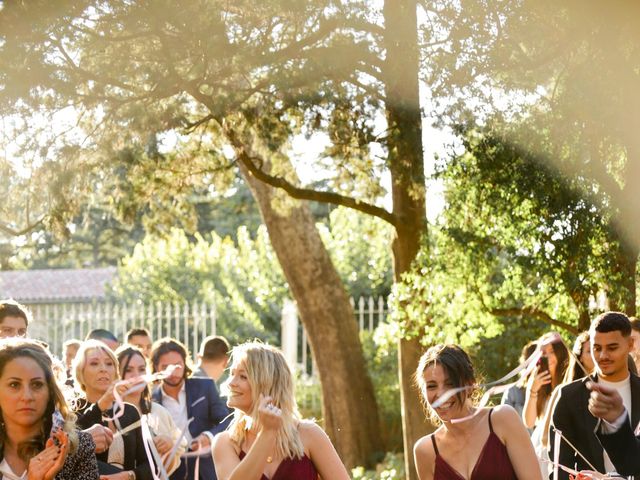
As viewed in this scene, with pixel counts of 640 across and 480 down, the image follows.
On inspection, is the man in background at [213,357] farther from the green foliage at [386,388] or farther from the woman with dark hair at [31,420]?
the green foliage at [386,388]

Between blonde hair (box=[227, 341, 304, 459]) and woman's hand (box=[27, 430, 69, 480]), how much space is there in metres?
1.27

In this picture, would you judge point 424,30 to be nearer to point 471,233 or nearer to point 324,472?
point 471,233

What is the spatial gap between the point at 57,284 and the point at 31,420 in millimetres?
45224

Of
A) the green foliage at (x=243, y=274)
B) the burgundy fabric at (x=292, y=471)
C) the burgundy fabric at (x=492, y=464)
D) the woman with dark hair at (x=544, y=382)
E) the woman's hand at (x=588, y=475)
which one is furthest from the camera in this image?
the green foliage at (x=243, y=274)

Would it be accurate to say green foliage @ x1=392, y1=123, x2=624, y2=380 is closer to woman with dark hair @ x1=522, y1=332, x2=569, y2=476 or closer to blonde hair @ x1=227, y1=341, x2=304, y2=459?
woman with dark hair @ x1=522, y1=332, x2=569, y2=476

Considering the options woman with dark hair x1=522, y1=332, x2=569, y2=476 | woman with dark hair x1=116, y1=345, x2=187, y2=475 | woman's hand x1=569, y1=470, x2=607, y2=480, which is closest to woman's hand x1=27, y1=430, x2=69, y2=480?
woman's hand x1=569, y1=470, x2=607, y2=480

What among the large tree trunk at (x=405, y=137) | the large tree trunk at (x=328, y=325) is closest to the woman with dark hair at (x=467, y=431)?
the large tree trunk at (x=405, y=137)

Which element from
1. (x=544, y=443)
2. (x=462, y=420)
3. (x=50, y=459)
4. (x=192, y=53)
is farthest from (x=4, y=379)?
(x=192, y=53)

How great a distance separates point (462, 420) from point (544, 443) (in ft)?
10.5

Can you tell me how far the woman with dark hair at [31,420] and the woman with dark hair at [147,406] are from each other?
275 cm

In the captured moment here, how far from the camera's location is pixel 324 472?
5.89 meters

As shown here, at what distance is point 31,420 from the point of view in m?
4.94

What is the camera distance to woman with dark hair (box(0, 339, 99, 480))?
4.92m

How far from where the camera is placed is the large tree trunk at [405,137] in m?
11.8
